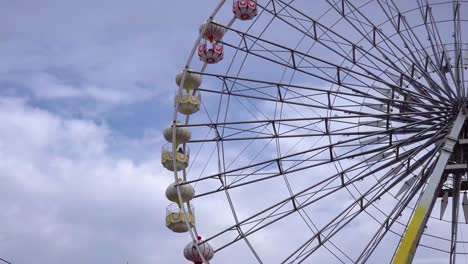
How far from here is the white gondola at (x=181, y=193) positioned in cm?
2884

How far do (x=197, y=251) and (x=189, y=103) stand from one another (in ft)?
17.1

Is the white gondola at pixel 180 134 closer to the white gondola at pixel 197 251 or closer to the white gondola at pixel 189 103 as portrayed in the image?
the white gondola at pixel 189 103

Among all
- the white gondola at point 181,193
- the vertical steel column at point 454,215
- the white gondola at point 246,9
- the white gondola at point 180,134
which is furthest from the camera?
the white gondola at point 246,9

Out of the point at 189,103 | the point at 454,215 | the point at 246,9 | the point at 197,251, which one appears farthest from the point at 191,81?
the point at 454,215

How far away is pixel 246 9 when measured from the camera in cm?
3083

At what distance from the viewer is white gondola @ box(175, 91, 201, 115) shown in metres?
30.0

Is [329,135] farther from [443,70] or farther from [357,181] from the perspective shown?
[443,70]

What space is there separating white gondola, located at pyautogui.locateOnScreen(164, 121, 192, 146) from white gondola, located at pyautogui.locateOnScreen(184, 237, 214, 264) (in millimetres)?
3546

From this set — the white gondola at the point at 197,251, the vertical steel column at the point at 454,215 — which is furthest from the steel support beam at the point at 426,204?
the white gondola at the point at 197,251

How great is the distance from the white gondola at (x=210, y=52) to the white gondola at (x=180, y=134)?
7.90 feet

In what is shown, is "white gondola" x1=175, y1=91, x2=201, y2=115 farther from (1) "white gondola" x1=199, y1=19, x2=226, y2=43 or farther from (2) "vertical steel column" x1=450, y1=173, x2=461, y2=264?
(2) "vertical steel column" x1=450, y1=173, x2=461, y2=264

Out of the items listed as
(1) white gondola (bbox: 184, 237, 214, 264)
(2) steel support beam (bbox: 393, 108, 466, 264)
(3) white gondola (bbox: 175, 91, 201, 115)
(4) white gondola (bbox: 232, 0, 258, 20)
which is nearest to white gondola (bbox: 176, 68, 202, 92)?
(3) white gondola (bbox: 175, 91, 201, 115)

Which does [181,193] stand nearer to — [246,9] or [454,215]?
[246,9]

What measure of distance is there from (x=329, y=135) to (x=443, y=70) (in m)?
4.10
